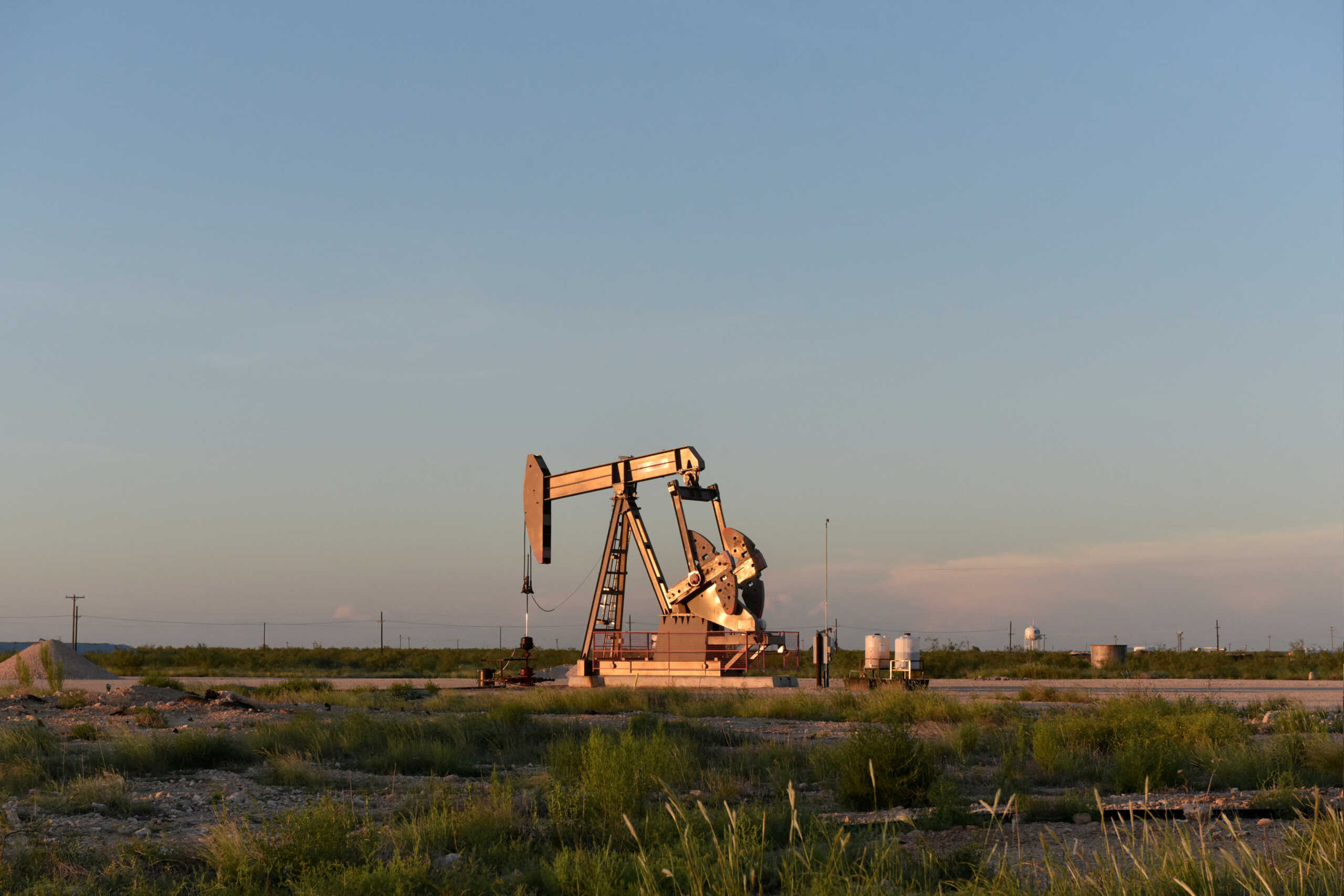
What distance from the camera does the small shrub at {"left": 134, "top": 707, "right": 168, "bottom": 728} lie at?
17.1 m

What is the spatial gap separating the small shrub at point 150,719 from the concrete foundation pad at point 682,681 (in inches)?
403

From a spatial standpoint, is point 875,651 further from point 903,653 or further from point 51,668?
point 51,668

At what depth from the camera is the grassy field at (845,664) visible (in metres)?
39.3

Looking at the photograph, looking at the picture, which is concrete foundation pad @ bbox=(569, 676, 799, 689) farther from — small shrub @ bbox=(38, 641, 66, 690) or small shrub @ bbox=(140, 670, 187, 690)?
small shrub @ bbox=(38, 641, 66, 690)

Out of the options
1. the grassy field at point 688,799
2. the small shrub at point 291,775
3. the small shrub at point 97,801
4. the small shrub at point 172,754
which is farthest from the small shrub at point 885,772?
the small shrub at point 172,754

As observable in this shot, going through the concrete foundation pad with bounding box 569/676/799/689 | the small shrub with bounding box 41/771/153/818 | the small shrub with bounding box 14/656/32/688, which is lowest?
the concrete foundation pad with bounding box 569/676/799/689

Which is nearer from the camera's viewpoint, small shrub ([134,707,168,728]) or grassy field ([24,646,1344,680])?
→ small shrub ([134,707,168,728])

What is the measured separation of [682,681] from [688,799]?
17.6 meters

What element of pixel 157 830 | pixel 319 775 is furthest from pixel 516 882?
pixel 319 775

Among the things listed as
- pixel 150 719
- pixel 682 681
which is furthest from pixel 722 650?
pixel 150 719

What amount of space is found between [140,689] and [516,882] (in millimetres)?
19014

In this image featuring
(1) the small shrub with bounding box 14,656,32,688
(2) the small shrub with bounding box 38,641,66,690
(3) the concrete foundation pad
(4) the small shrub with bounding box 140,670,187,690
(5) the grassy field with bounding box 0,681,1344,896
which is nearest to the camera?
(5) the grassy field with bounding box 0,681,1344,896

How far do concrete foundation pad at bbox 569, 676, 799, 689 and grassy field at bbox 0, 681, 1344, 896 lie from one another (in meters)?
6.63

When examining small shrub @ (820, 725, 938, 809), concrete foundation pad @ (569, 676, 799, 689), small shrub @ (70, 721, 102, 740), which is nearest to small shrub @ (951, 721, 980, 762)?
small shrub @ (820, 725, 938, 809)
